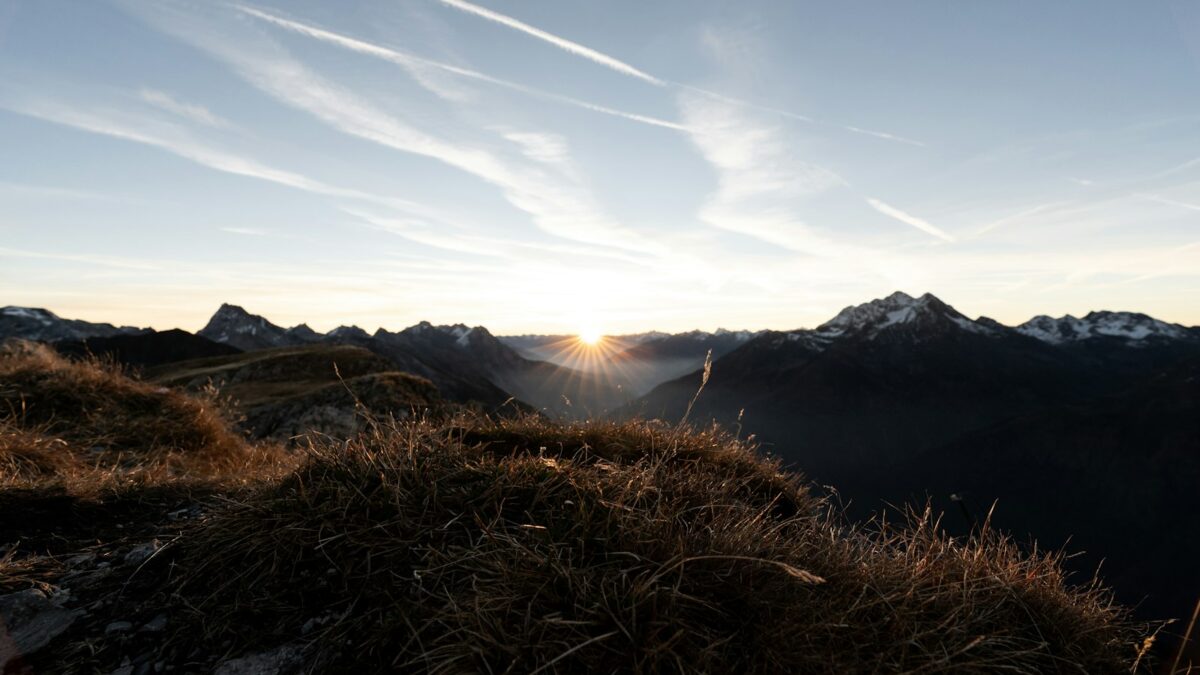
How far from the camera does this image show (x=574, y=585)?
2.68 metres

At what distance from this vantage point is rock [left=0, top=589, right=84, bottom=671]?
2.94 metres

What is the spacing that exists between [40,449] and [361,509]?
5514 mm

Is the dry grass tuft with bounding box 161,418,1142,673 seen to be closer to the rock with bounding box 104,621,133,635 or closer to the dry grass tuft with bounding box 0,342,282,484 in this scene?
the rock with bounding box 104,621,133,635

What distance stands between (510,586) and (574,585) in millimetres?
314

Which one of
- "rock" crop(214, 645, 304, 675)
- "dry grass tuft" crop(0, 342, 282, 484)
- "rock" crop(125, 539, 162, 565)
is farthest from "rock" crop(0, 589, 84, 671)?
"dry grass tuft" crop(0, 342, 282, 484)

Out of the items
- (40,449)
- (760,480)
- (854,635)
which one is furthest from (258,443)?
(854,635)

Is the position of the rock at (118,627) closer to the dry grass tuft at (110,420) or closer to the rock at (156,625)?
the rock at (156,625)

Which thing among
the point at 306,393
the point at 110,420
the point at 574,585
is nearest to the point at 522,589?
the point at 574,585

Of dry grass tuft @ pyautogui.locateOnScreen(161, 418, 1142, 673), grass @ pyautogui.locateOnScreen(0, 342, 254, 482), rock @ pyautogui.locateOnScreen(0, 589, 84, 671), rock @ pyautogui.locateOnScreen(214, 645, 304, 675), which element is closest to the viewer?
dry grass tuft @ pyautogui.locateOnScreen(161, 418, 1142, 673)

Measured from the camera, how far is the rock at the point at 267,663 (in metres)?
2.78

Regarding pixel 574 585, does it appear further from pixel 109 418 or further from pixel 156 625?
pixel 109 418

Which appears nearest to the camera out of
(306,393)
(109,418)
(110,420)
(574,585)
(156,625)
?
(574,585)

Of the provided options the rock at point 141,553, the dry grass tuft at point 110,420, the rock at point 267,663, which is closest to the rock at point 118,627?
the rock at point 141,553

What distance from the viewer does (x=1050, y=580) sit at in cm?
375
